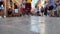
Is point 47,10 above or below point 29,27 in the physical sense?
above

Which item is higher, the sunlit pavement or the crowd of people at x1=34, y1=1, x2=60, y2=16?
the crowd of people at x1=34, y1=1, x2=60, y2=16

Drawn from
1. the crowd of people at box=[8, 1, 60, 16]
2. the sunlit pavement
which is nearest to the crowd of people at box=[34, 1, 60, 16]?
the crowd of people at box=[8, 1, 60, 16]

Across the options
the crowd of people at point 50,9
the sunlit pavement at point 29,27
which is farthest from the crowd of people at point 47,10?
the sunlit pavement at point 29,27

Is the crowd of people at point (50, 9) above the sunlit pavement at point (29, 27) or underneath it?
above

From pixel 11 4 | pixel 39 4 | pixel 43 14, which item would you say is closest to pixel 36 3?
pixel 39 4

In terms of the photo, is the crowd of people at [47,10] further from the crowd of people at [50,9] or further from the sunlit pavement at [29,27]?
the sunlit pavement at [29,27]

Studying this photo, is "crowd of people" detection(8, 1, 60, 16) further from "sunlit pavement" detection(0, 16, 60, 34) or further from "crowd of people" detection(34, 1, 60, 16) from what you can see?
"sunlit pavement" detection(0, 16, 60, 34)

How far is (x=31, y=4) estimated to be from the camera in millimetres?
8922

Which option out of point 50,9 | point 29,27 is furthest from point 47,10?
point 29,27

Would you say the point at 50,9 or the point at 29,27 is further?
the point at 50,9

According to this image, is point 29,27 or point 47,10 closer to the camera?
point 29,27

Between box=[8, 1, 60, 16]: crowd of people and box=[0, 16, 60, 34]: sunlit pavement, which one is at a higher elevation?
box=[8, 1, 60, 16]: crowd of people

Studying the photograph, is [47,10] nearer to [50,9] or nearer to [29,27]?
[50,9]

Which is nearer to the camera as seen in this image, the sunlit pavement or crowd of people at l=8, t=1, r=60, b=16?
the sunlit pavement
